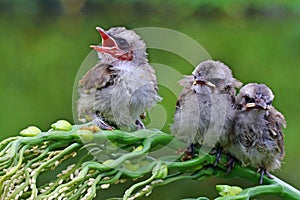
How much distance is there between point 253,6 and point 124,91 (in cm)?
438

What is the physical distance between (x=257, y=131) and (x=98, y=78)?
27cm

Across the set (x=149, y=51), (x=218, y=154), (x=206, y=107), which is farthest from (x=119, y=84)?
(x=149, y=51)

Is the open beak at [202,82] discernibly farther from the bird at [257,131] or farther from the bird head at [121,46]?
the bird head at [121,46]

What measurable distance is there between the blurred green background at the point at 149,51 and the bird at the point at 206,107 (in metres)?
1.55

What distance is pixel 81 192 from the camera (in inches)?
22.7

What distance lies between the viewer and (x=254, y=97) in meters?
0.78

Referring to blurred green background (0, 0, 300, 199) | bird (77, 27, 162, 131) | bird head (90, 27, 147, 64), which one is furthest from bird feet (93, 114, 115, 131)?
blurred green background (0, 0, 300, 199)

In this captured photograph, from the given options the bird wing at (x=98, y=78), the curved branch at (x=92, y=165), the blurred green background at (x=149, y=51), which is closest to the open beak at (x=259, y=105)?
the curved branch at (x=92, y=165)

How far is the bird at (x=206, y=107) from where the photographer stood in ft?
2.45

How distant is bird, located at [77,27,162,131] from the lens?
0.93 meters

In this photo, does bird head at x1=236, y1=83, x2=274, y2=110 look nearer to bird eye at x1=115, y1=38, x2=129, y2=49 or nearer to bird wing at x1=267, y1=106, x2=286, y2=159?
bird wing at x1=267, y1=106, x2=286, y2=159

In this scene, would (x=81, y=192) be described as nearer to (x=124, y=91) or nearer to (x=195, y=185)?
(x=124, y=91)

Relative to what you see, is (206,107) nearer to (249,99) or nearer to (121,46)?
(249,99)

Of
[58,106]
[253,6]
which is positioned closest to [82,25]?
[253,6]
